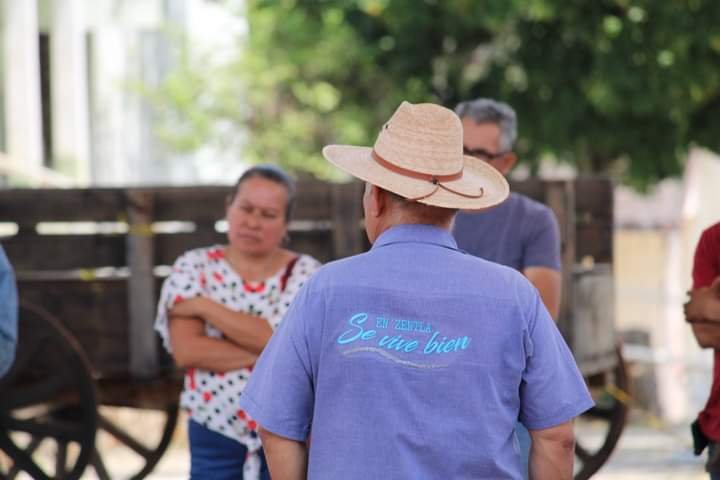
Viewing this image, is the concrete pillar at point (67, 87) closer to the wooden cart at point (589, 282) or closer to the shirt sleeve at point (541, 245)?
the wooden cart at point (589, 282)

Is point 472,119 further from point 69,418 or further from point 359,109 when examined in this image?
point 359,109

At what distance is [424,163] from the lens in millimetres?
3338

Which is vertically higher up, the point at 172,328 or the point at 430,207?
the point at 430,207

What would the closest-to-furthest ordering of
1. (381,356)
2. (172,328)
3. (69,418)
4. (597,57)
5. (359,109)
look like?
(381,356), (172,328), (69,418), (597,57), (359,109)

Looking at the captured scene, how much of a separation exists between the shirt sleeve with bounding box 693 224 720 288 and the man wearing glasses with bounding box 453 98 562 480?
2.02 feet

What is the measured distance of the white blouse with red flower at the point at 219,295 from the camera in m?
4.96

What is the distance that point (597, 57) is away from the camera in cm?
1180

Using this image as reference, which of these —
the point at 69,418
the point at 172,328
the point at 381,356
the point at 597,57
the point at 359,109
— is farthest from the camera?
the point at 359,109

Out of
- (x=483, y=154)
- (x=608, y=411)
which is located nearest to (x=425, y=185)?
(x=483, y=154)

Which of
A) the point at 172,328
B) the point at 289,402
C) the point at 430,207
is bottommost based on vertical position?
the point at 172,328

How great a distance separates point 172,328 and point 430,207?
198cm

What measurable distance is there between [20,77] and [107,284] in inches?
287

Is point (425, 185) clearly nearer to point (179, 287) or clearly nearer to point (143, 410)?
point (179, 287)

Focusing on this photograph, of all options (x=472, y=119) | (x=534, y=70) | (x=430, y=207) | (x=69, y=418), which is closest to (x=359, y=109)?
(x=534, y=70)
